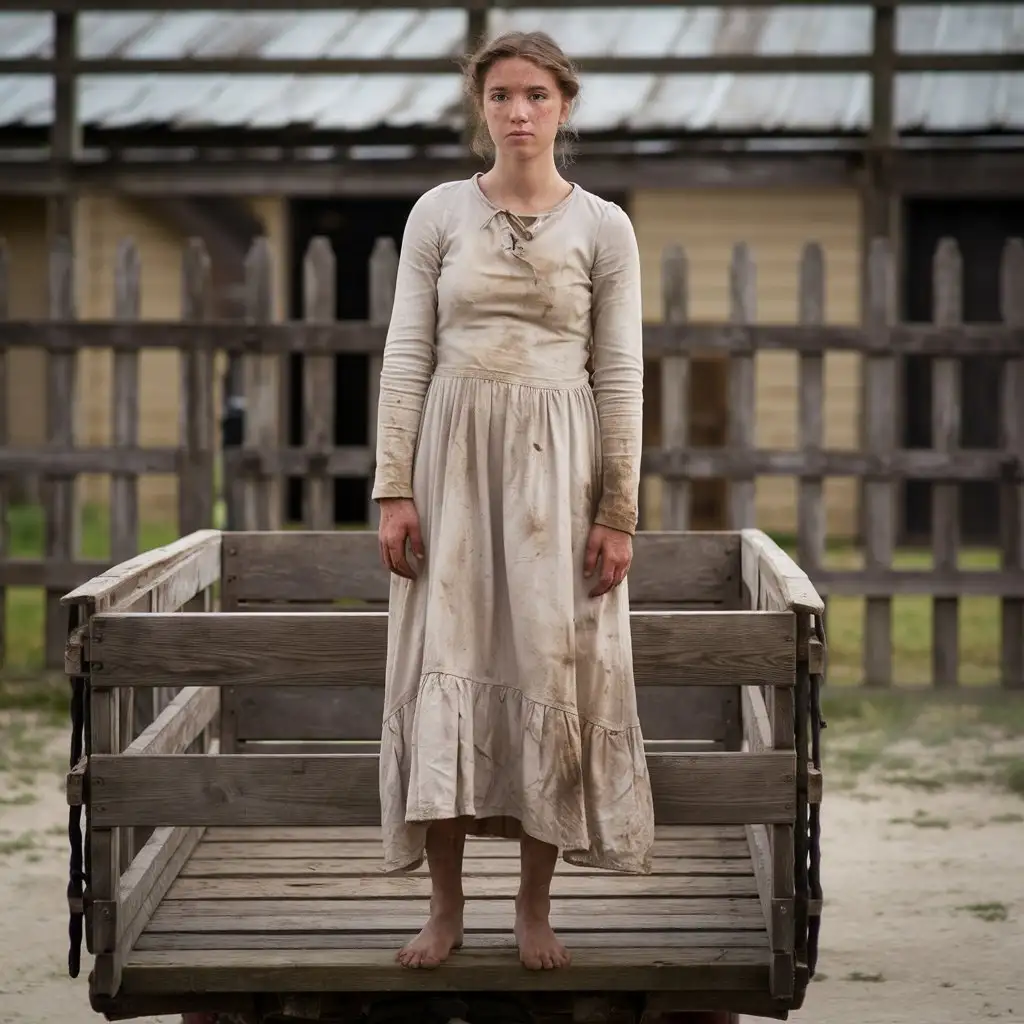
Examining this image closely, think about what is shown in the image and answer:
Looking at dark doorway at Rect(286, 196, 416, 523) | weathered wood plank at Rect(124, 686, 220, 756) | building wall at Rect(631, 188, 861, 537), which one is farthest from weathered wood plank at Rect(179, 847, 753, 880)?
dark doorway at Rect(286, 196, 416, 523)

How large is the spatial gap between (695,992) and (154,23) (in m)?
11.3

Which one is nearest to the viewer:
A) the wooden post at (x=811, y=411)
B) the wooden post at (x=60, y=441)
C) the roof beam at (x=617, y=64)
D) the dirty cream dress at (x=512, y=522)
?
the dirty cream dress at (x=512, y=522)

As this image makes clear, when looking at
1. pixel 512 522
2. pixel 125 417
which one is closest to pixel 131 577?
pixel 512 522

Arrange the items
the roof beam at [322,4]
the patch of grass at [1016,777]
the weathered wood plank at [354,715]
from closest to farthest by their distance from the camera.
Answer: the weathered wood plank at [354,715] → the patch of grass at [1016,777] → the roof beam at [322,4]

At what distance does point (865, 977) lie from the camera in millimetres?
4473

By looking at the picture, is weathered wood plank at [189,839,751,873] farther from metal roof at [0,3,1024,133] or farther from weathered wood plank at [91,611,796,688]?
metal roof at [0,3,1024,133]

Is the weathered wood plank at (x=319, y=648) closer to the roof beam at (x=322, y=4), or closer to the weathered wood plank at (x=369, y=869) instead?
the weathered wood plank at (x=369, y=869)

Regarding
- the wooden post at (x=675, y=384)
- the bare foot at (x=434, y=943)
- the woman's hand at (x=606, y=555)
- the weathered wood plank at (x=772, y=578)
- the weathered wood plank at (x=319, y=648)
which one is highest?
the wooden post at (x=675, y=384)

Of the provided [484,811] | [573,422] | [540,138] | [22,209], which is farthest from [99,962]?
[22,209]

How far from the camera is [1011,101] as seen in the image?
11.4 metres

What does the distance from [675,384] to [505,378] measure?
4815mm

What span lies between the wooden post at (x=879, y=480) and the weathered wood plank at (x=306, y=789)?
4870mm

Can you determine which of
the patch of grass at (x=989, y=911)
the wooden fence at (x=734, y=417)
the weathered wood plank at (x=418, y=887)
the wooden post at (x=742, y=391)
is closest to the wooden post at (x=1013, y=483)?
the wooden fence at (x=734, y=417)

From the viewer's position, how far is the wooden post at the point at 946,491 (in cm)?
802
